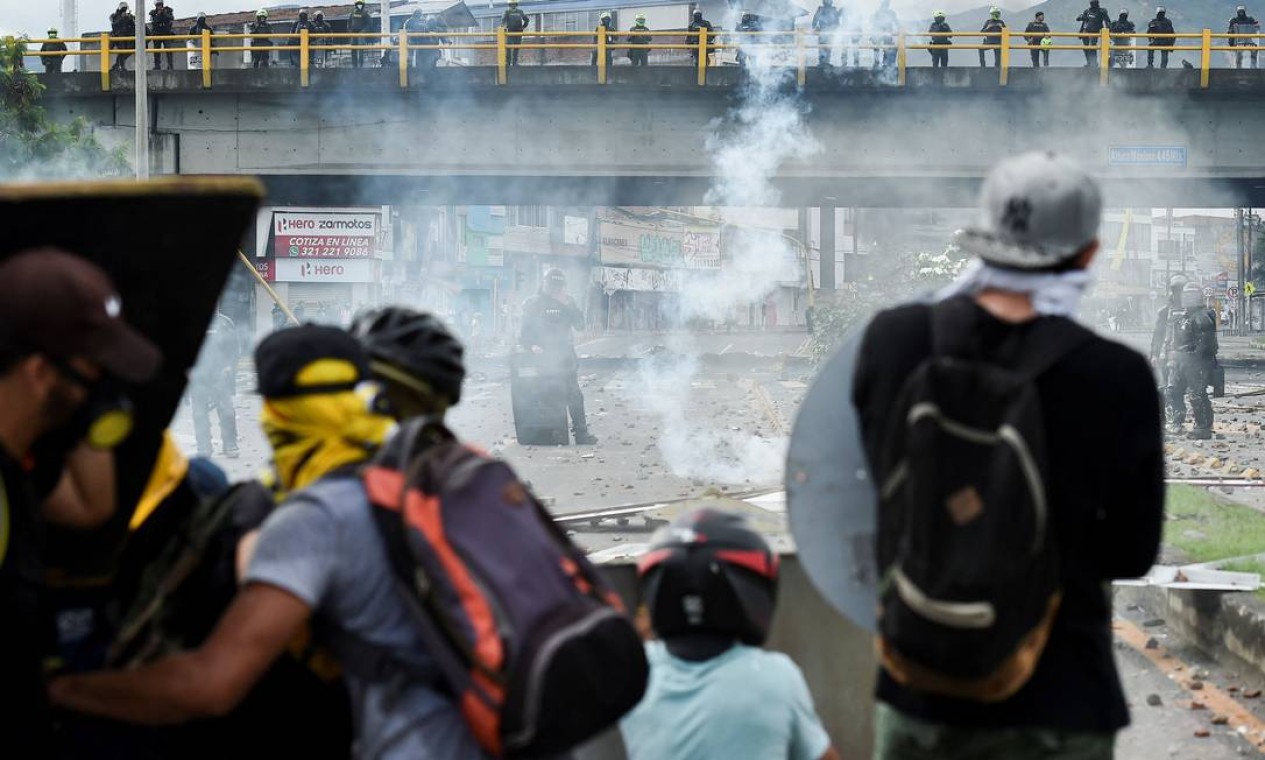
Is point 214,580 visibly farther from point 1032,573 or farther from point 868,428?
point 1032,573

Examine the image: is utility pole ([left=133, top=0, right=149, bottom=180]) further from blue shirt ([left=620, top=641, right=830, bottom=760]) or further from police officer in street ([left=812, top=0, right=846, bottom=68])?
blue shirt ([left=620, top=641, right=830, bottom=760])

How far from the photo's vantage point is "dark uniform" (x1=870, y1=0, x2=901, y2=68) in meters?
27.0

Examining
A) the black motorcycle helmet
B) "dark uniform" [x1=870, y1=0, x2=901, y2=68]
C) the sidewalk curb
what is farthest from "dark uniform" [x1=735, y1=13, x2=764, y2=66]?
the black motorcycle helmet

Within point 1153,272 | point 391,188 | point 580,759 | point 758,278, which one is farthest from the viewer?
point 1153,272

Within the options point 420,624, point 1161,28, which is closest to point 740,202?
point 1161,28

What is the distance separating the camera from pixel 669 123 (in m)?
26.8

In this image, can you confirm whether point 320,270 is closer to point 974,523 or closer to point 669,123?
point 669,123

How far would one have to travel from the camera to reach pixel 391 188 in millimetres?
28812

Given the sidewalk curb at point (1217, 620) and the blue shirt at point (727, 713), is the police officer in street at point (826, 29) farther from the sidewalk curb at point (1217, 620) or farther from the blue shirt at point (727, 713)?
the blue shirt at point (727, 713)

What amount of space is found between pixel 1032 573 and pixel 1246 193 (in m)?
30.3

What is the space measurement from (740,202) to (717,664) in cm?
2485

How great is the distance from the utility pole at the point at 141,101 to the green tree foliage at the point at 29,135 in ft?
3.48

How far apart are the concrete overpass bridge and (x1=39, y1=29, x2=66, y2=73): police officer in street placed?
2.71 metres

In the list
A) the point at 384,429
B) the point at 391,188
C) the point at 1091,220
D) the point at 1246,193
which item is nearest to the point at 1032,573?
the point at 1091,220
